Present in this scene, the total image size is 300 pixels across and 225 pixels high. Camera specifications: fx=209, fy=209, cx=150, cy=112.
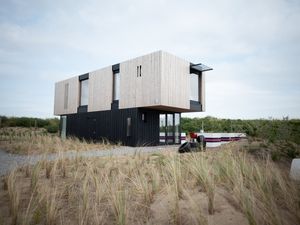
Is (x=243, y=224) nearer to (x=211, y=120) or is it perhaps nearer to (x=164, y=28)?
(x=164, y=28)

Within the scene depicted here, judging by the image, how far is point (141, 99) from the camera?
14.4 metres

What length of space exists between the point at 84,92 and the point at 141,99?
7.75 meters

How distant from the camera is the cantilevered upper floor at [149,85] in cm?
1368

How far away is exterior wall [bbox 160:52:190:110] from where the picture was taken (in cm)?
1360

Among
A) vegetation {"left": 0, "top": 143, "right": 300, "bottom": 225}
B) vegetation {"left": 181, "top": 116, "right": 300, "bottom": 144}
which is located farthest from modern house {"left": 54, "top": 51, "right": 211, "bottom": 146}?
vegetation {"left": 0, "top": 143, "right": 300, "bottom": 225}

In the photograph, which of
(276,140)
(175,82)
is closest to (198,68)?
(175,82)

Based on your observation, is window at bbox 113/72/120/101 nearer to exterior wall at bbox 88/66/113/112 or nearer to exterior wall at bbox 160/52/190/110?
exterior wall at bbox 88/66/113/112

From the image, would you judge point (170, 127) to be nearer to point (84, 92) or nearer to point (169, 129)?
point (169, 129)

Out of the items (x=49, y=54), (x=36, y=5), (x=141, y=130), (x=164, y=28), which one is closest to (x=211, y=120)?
(x=141, y=130)

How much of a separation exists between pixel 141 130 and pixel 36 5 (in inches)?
367

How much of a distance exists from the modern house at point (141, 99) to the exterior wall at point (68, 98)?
788 millimetres

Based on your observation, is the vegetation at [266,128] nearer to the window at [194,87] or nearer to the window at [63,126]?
the window at [194,87]

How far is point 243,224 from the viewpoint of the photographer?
225 cm

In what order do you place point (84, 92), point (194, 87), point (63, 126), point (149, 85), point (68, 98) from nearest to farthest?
point (149, 85), point (194, 87), point (84, 92), point (68, 98), point (63, 126)
